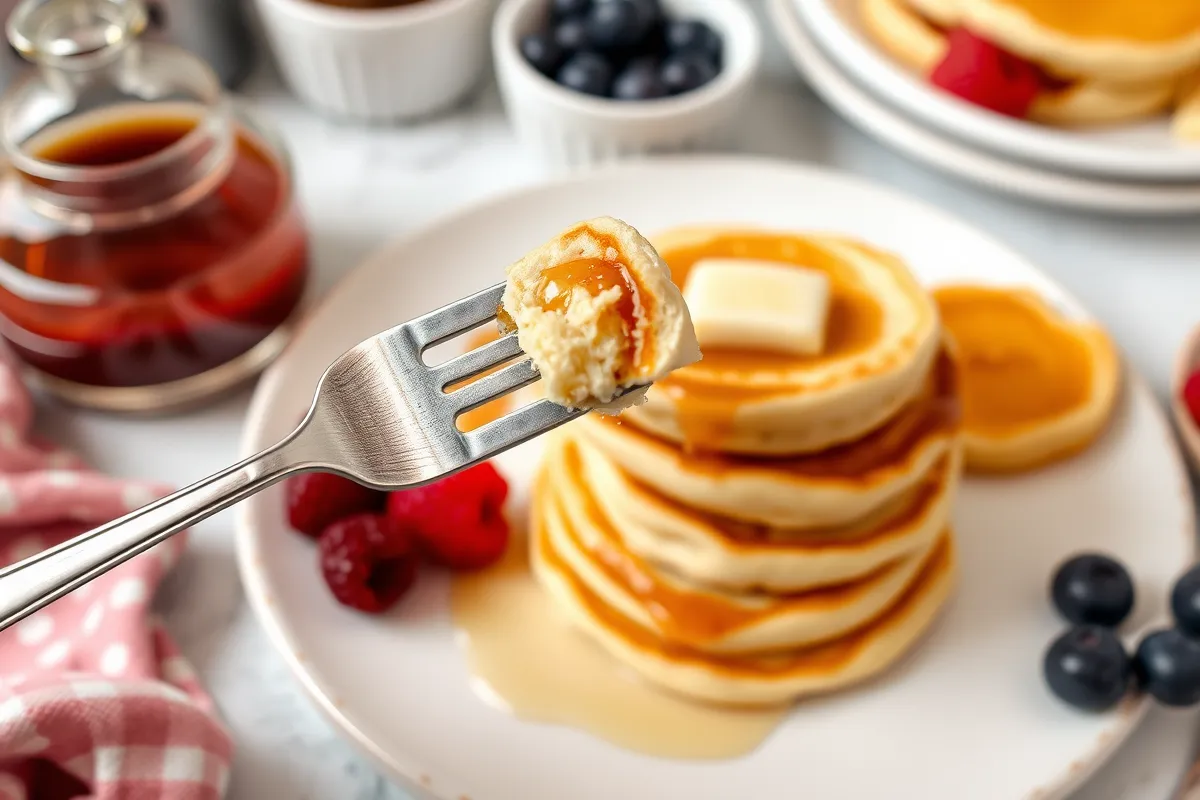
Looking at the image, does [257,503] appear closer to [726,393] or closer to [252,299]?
[252,299]

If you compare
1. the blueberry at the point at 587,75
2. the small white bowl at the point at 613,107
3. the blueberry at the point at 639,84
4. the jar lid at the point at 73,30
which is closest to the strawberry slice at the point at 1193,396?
the small white bowl at the point at 613,107

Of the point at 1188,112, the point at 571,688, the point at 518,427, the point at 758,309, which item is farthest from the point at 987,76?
the point at 518,427

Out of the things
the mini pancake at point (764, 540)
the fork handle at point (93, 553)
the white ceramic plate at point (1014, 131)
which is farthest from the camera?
the white ceramic plate at point (1014, 131)

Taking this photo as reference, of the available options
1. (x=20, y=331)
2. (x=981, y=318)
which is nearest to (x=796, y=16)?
(x=981, y=318)

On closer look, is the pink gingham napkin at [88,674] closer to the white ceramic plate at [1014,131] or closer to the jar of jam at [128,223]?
the jar of jam at [128,223]

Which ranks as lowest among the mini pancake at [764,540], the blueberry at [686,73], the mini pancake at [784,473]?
the mini pancake at [764,540]

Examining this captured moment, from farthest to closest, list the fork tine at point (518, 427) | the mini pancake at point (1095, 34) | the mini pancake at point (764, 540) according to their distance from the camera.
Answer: the mini pancake at point (1095, 34)
the mini pancake at point (764, 540)
the fork tine at point (518, 427)

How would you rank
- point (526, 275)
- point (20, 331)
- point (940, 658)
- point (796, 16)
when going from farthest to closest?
point (796, 16), point (20, 331), point (940, 658), point (526, 275)
